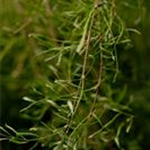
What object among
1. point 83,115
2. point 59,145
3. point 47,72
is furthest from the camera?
point 47,72

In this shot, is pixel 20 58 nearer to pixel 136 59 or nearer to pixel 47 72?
pixel 47 72

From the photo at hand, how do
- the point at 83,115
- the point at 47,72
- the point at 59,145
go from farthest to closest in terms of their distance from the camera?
the point at 47,72, the point at 83,115, the point at 59,145

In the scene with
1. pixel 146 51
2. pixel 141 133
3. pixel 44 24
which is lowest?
pixel 141 133

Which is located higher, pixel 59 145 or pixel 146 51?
pixel 59 145

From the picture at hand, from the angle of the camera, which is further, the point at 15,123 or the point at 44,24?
the point at 15,123

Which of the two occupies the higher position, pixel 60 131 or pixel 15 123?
pixel 60 131

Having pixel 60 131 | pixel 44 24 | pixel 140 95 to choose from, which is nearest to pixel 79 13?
pixel 60 131

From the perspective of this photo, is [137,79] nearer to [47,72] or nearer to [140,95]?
[140,95]

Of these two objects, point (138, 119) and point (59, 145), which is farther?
point (138, 119)

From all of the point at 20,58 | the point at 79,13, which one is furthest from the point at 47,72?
the point at 79,13
